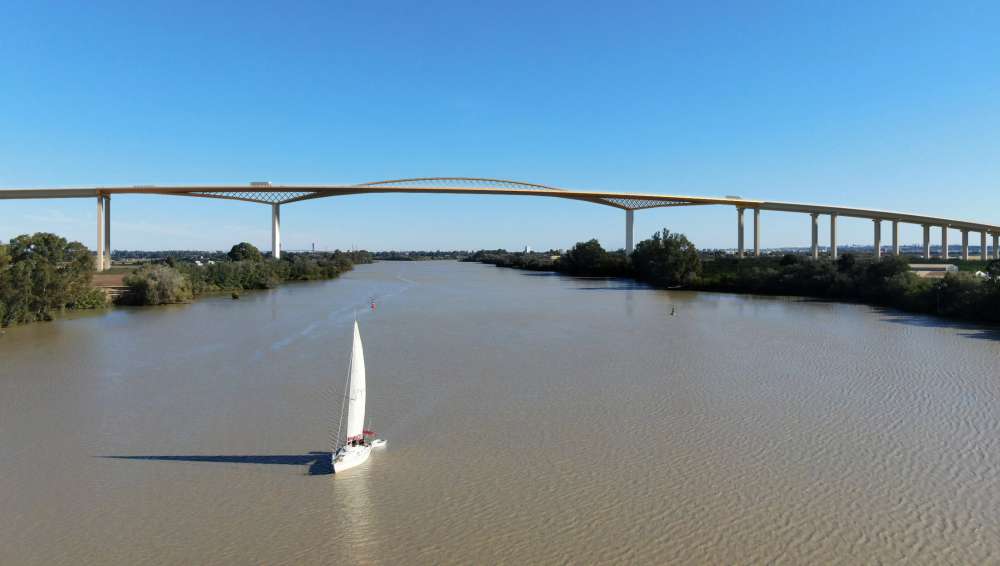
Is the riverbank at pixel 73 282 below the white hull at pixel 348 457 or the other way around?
the other way around

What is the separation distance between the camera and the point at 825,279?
24688 millimetres

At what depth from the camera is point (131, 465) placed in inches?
218

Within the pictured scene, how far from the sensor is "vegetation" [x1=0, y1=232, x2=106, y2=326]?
1483 cm

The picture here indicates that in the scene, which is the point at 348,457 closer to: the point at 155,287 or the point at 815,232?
the point at 155,287

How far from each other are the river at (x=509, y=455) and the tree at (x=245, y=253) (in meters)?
29.1

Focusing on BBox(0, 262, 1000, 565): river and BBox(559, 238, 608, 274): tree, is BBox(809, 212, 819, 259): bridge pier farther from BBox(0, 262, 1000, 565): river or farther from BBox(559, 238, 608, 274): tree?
BBox(0, 262, 1000, 565): river

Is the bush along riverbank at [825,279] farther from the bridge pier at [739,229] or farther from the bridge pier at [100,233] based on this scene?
the bridge pier at [100,233]

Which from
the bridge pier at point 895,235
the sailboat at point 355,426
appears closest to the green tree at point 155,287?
the sailboat at point 355,426

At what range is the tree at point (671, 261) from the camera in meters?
31.2

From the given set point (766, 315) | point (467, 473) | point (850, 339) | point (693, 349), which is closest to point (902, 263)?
point (766, 315)

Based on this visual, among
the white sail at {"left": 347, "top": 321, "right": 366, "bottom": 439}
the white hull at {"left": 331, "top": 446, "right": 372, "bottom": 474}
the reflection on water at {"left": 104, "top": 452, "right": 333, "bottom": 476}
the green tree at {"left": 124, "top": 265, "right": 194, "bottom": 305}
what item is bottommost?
the reflection on water at {"left": 104, "top": 452, "right": 333, "bottom": 476}

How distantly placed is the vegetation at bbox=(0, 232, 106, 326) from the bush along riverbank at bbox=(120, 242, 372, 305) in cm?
195

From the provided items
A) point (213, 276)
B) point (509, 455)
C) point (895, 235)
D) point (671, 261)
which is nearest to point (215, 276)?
point (213, 276)

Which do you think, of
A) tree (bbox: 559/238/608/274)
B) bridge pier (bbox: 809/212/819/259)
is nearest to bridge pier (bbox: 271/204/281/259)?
tree (bbox: 559/238/608/274)
